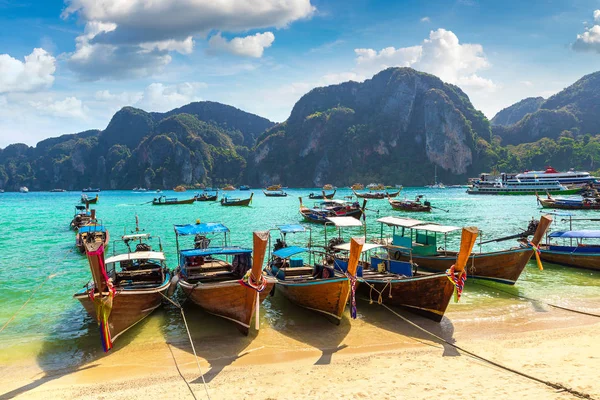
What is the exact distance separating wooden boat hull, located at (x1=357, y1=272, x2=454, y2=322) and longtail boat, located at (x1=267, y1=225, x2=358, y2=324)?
1.48m

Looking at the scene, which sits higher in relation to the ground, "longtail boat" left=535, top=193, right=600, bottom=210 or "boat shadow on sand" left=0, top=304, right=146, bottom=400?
"longtail boat" left=535, top=193, right=600, bottom=210

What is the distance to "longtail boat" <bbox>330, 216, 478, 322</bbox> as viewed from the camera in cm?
1241

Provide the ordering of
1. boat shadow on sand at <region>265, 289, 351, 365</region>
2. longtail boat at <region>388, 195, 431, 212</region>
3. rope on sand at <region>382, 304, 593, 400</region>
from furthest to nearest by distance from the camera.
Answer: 1. longtail boat at <region>388, 195, 431, 212</region>
2. boat shadow on sand at <region>265, 289, 351, 365</region>
3. rope on sand at <region>382, 304, 593, 400</region>

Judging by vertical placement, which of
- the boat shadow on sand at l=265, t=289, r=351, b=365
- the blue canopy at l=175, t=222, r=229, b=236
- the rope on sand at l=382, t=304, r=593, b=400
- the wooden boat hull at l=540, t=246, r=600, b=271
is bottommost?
the boat shadow on sand at l=265, t=289, r=351, b=365

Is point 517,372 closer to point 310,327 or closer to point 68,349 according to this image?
point 310,327

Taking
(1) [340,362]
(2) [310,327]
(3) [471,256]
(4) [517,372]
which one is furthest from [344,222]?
(4) [517,372]

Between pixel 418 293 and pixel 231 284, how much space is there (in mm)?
6192

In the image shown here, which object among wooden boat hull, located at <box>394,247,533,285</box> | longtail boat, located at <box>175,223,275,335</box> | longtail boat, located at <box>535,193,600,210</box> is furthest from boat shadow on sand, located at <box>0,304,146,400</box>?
longtail boat, located at <box>535,193,600,210</box>

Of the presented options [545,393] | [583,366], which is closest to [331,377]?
[545,393]

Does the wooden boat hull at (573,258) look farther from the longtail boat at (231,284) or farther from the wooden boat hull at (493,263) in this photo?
the longtail boat at (231,284)

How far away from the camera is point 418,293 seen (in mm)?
13461

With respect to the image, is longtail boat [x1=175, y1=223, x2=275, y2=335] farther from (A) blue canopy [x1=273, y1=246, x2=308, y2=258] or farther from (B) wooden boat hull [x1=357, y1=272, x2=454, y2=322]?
(B) wooden boat hull [x1=357, y1=272, x2=454, y2=322]

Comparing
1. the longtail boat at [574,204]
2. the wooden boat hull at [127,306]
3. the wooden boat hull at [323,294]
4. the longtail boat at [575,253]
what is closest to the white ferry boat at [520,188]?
the longtail boat at [574,204]

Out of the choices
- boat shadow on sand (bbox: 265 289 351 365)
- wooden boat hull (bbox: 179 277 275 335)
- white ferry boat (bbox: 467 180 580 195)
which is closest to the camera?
boat shadow on sand (bbox: 265 289 351 365)
